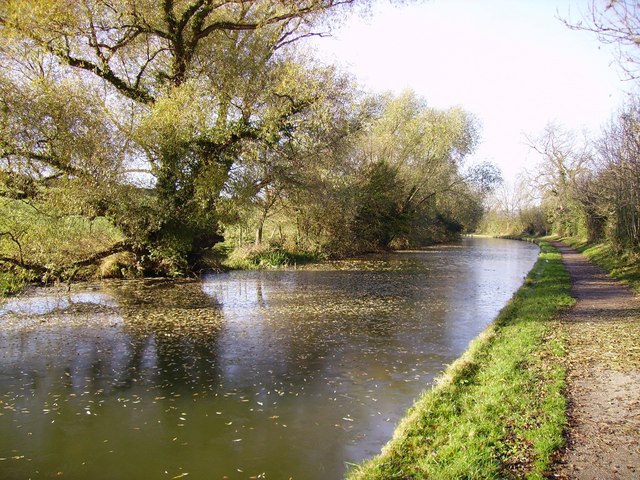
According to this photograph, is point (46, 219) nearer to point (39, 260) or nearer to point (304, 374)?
point (39, 260)

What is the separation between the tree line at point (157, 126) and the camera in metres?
14.7

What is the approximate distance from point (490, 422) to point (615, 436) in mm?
1228

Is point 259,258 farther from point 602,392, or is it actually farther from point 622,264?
point 602,392

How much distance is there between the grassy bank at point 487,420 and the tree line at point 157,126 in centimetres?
1295

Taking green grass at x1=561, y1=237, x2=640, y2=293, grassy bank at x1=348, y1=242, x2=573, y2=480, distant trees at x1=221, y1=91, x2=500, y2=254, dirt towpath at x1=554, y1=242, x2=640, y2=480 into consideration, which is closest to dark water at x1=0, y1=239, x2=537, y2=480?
grassy bank at x1=348, y1=242, x2=573, y2=480

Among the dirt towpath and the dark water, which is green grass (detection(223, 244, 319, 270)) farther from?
the dirt towpath

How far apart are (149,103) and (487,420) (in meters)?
16.7

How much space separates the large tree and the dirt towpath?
12.7 meters

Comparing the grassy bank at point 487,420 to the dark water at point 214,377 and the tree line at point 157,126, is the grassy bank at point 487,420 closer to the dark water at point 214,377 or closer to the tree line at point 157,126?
the dark water at point 214,377

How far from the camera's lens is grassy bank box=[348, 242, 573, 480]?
4641mm

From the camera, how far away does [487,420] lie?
5.63 meters

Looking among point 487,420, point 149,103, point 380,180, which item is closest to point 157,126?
point 149,103

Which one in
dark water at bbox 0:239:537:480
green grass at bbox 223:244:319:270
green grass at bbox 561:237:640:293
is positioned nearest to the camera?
dark water at bbox 0:239:537:480

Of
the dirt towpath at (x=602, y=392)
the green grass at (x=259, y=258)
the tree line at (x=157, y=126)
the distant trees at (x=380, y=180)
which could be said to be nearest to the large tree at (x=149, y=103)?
the tree line at (x=157, y=126)
